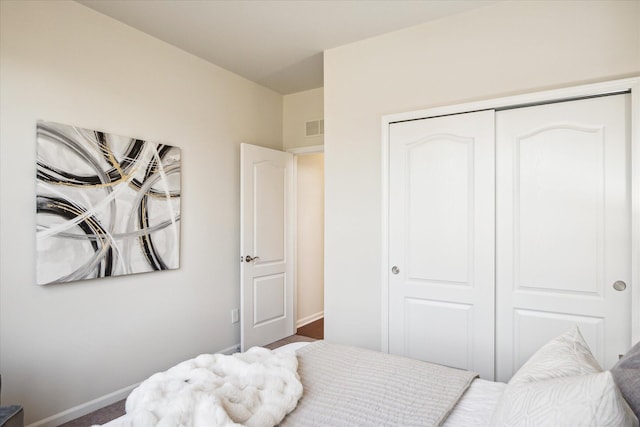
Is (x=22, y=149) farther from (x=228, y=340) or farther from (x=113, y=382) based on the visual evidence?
(x=228, y=340)

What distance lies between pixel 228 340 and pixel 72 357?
55.7 inches

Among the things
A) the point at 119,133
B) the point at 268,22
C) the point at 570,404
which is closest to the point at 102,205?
the point at 119,133

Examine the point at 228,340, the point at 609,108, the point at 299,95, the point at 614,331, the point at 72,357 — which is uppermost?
the point at 299,95

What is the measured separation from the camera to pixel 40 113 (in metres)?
2.26

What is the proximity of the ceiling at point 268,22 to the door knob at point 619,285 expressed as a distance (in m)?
1.91

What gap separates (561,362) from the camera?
3.50 ft

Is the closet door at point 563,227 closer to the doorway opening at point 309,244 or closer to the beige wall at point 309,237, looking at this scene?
the doorway opening at point 309,244

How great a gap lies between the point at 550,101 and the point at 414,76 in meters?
0.92

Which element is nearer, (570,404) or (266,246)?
(570,404)

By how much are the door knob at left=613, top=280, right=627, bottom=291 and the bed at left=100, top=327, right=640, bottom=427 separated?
42.2 inches

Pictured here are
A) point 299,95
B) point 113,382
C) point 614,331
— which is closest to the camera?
point 614,331

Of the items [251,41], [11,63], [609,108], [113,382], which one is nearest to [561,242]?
[609,108]

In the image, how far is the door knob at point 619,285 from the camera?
205cm

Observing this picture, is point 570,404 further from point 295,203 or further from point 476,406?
point 295,203
